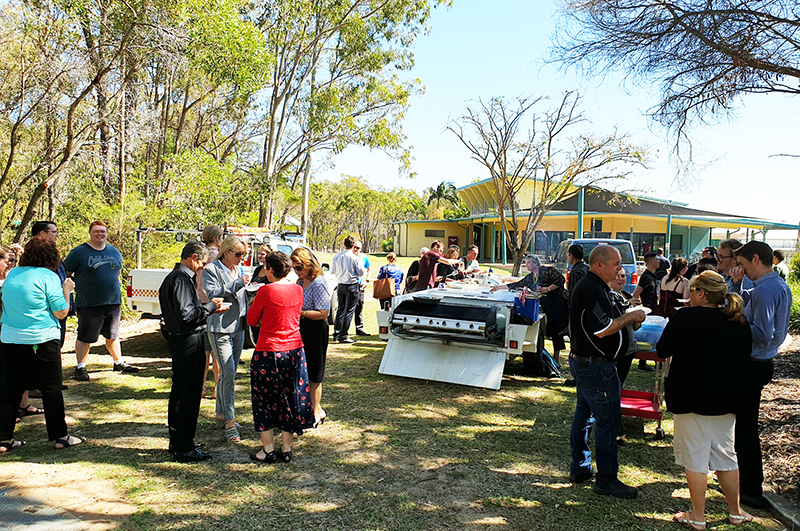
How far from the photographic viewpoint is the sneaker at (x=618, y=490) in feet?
13.5

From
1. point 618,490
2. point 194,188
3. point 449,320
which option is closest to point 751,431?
point 618,490

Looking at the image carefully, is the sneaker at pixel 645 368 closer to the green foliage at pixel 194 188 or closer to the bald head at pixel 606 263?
the bald head at pixel 606 263

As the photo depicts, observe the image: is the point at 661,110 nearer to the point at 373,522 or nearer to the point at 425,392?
the point at 425,392

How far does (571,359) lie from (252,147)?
92.8ft

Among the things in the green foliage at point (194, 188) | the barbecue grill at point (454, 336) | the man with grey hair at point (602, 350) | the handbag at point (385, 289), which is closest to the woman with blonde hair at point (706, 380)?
the man with grey hair at point (602, 350)

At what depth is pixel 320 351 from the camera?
5406mm

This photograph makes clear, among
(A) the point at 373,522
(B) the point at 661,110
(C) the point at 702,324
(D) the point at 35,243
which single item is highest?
(B) the point at 661,110

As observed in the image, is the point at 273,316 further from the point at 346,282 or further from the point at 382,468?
the point at 346,282

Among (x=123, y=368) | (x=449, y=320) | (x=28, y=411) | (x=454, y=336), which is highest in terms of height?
(x=449, y=320)

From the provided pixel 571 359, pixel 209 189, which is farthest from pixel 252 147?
pixel 571 359

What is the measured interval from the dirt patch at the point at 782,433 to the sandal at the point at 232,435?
4.36 metres

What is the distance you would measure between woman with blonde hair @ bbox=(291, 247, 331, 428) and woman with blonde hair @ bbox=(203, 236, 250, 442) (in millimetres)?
551

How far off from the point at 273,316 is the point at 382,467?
59.5 inches

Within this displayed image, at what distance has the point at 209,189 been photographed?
1703 cm
